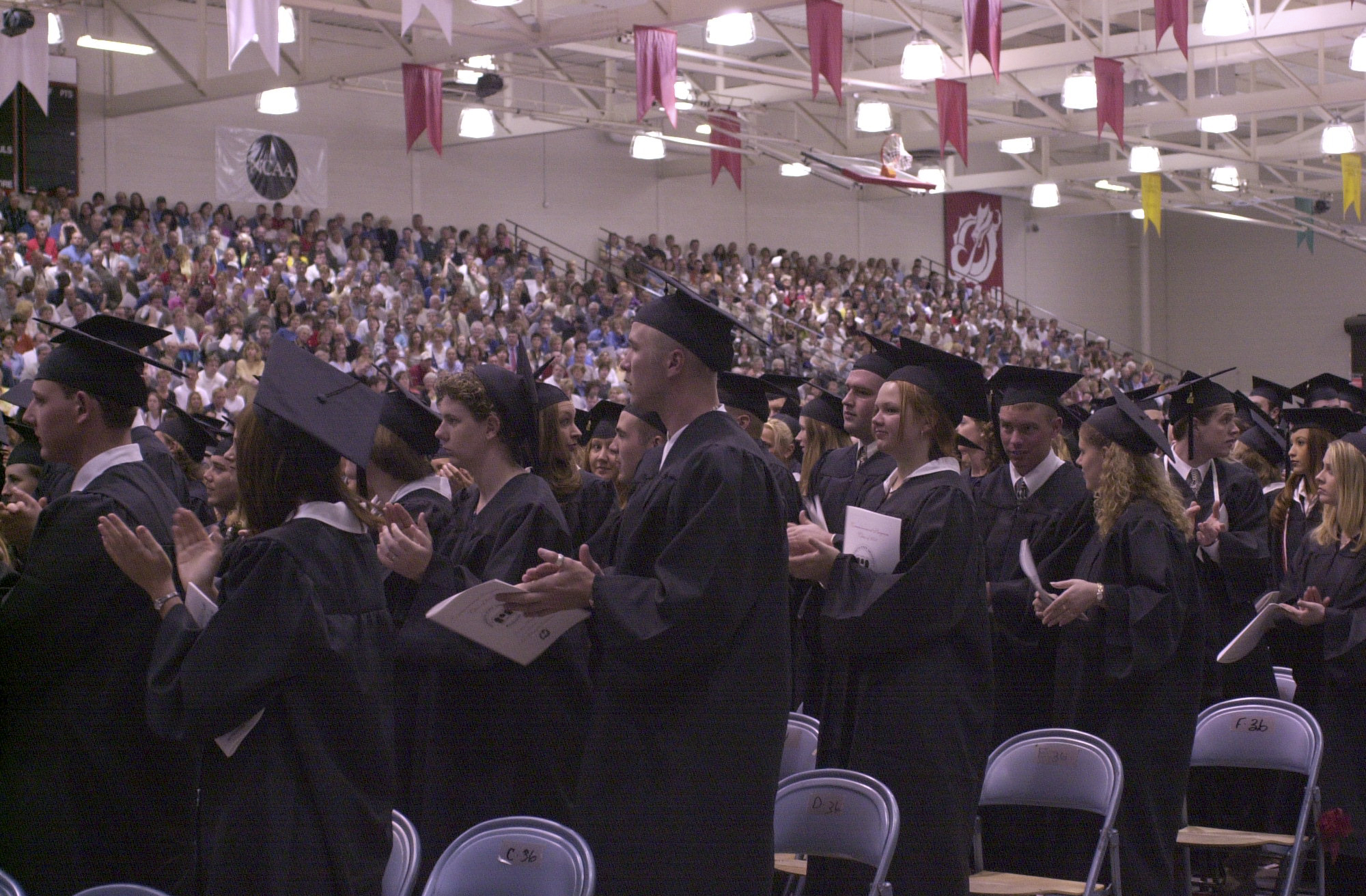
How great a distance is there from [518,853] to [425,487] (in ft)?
6.25

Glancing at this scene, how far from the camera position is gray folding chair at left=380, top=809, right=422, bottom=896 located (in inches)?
148

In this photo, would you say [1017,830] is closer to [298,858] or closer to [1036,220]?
[298,858]

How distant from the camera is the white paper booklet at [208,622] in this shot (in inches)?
131

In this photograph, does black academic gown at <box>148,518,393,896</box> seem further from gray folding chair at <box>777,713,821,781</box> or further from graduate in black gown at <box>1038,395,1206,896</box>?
graduate in black gown at <box>1038,395,1206,896</box>

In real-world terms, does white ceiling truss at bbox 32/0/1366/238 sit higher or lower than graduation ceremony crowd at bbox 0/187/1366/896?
higher

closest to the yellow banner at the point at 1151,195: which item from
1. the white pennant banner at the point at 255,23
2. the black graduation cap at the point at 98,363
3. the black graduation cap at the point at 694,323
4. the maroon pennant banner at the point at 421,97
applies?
the maroon pennant banner at the point at 421,97

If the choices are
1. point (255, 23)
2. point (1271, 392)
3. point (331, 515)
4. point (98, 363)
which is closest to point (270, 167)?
point (255, 23)

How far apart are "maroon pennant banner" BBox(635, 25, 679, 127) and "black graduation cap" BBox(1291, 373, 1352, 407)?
737cm

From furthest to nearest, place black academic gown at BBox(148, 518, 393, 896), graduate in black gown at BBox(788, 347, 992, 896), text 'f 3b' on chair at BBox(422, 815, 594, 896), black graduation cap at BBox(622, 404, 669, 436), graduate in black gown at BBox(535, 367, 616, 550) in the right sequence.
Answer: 1. black graduation cap at BBox(622, 404, 669, 436)
2. graduate in black gown at BBox(535, 367, 616, 550)
3. graduate in black gown at BBox(788, 347, 992, 896)
4. text 'f 3b' on chair at BBox(422, 815, 594, 896)
5. black academic gown at BBox(148, 518, 393, 896)

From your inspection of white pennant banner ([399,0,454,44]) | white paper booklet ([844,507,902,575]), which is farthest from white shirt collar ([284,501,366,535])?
white pennant banner ([399,0,454,44])

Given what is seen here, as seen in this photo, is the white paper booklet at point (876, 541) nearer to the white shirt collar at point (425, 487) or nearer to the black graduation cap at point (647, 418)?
the white shirt collar at point (425, 487)

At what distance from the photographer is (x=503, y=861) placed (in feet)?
12.3

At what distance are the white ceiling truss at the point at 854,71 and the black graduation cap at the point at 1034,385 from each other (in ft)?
32.3

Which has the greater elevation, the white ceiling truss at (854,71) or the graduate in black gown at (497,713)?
the white ceiling truss at (854,71)
